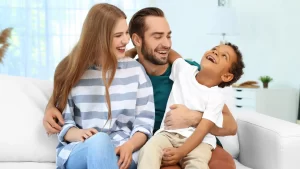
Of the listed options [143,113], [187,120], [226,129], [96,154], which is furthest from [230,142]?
[96,154]

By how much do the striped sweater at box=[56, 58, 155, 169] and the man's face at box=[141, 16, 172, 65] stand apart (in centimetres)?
18

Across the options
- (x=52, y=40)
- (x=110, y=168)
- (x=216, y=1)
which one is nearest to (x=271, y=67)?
(x=216, y=1)

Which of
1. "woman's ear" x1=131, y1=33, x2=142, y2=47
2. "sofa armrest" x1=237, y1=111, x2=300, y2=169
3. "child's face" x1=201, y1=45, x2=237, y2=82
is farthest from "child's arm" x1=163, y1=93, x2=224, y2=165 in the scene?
"woman's ear" x1=131, y1=33, x2=142, y2=47

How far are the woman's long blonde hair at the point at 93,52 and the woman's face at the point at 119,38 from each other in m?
0.02

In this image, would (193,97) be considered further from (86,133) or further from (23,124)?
(23,124)

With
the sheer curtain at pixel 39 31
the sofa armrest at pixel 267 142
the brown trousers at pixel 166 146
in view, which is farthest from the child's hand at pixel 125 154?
the sheer curtain at pixel 39 31

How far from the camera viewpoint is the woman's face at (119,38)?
67.7 inches

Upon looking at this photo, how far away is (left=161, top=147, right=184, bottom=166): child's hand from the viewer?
1.60 metres

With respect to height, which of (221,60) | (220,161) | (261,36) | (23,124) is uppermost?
(261,36)

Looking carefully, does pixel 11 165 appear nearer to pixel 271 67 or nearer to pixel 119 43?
pixel 119 43

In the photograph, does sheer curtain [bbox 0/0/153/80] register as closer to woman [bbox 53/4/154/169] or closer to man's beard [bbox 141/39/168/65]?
man's beard [bbox 141/39/168/65]

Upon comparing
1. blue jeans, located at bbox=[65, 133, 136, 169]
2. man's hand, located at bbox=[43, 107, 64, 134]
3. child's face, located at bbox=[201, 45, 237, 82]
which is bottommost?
blue jeans, located at bbox=[65, 133, 136, 169]

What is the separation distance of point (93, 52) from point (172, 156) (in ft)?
1.58

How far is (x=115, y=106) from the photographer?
5.67 ft
